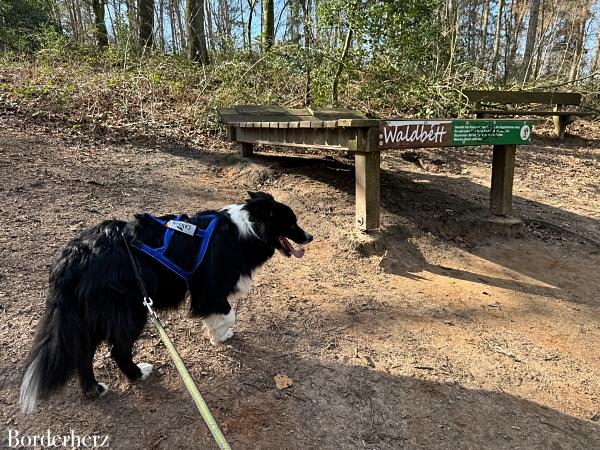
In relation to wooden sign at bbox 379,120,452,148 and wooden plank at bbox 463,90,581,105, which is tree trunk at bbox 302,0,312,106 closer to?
wooden plank at bbox 463,90,581,105

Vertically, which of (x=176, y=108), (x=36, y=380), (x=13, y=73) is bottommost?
(x=36, y=380)

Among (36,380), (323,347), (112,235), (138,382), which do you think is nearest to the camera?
(36,380)

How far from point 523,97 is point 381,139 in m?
7.59

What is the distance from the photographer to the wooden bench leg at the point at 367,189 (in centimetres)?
441

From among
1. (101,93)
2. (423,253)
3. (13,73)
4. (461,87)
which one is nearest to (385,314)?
(423,253)

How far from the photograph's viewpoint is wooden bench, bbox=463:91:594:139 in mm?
9328

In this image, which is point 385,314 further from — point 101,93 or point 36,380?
point 101,93

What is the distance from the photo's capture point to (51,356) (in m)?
2.14

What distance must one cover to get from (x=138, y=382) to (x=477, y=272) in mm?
3566

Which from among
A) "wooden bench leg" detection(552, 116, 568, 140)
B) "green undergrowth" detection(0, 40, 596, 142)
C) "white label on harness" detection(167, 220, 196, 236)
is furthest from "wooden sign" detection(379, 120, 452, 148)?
"wooden bench leg" detection(552, 116, 568, 140)

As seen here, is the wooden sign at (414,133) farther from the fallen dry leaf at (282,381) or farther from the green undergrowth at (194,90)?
the green undergrowth at (194,90)

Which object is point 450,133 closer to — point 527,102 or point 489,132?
point 489,132

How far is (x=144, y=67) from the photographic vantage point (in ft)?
33.5

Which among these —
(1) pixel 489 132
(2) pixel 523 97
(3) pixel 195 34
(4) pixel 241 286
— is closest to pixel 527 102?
(2) pixel 523 97
